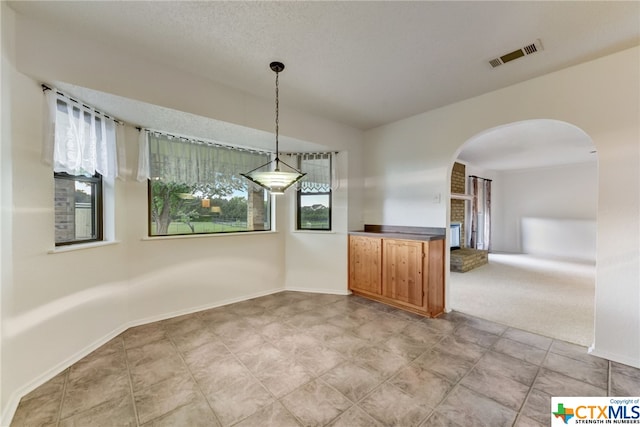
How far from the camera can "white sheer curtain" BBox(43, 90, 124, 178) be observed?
1.96 metres

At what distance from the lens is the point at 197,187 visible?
10.9 ft

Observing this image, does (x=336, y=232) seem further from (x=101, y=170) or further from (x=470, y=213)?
(x=470, y=213)

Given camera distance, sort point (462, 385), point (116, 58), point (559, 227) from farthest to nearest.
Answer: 1. point (559, 227)
2. point (116, 58)
3. point (462, 385)

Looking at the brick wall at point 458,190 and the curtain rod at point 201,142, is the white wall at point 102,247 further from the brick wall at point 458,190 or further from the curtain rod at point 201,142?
the brick wall at point 458,190

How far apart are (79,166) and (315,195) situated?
2.85 meters

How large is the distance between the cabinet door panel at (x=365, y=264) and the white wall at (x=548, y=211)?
22.8ft

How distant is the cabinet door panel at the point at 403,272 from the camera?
3.13 meters

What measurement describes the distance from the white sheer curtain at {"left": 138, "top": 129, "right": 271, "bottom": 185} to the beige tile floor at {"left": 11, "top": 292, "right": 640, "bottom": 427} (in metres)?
1.80

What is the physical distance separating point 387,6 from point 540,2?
1.03 meters

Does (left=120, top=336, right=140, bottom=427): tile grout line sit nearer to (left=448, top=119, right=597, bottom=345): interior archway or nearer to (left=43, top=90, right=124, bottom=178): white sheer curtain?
(left=43, top=90, right=124, bottom=178): white sheer curtain

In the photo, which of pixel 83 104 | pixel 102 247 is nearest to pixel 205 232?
pixel 102 247

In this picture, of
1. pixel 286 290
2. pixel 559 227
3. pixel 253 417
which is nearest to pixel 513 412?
pixel 253 417

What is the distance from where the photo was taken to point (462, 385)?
6.10 feet

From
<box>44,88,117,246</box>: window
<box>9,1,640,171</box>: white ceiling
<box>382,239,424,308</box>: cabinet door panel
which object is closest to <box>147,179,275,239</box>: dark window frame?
<box>44,88,117,246</box>: window
